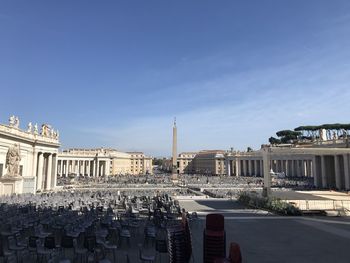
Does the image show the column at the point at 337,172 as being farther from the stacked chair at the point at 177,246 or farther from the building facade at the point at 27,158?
the stacked chair at the point at 177,246

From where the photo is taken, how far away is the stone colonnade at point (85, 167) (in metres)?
143

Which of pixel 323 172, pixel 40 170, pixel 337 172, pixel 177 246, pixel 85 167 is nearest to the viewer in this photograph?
pixel 177 246

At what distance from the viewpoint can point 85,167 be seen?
498 ft

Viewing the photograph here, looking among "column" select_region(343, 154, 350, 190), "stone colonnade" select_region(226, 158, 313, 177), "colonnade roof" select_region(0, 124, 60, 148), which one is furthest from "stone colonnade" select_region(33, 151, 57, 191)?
"stone colonnade" select_region(226, 158, 313, 177)

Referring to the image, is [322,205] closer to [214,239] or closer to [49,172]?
[214,239]

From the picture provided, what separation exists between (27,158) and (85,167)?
108m

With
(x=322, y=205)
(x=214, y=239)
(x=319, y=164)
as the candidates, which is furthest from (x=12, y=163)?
(x=319, y=164)

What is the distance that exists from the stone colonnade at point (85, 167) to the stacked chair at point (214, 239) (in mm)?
139878

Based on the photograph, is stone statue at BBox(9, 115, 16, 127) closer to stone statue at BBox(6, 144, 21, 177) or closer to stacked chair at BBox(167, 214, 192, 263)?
stone statue at BBox(6, 144, 21, 177)

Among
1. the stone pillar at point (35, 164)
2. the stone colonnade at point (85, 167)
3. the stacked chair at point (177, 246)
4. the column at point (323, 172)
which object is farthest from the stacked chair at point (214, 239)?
the stone colonnade at point (85, 167)

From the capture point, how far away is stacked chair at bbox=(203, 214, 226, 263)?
8.57m

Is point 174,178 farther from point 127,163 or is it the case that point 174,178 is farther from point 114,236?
point 127,163

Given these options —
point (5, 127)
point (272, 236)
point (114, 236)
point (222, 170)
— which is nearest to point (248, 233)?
point (272, 236)

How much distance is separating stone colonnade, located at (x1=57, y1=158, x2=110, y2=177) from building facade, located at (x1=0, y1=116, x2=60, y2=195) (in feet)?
288
